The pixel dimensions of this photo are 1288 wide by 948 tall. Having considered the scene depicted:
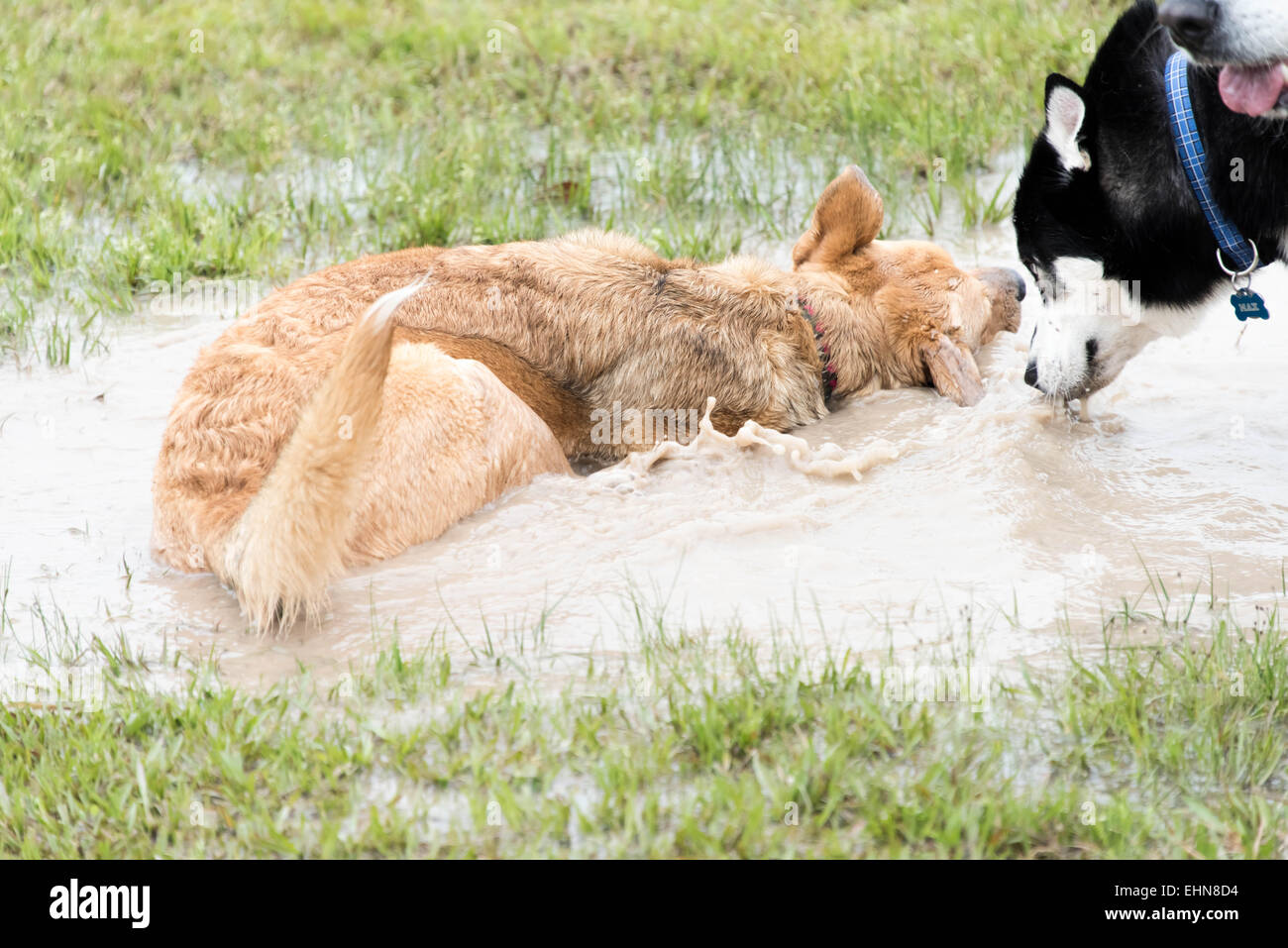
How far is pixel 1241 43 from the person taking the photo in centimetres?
335

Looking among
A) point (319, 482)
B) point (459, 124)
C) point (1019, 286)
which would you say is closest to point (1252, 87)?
point (1019, 286)

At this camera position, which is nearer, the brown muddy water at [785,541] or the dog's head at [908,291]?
the brown muddy water at [785,541]

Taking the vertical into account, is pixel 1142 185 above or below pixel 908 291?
above

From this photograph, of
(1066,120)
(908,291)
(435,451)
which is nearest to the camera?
(435,451)

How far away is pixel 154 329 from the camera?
5.74m

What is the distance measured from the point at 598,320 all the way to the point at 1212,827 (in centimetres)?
271

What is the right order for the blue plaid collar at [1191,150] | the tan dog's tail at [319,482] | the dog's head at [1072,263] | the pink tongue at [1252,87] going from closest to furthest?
the tan dog's tail at [319,482], the pink tongue at [1252,87], the blue plaid collar at [1191,150], the dog's head at [1072,263]

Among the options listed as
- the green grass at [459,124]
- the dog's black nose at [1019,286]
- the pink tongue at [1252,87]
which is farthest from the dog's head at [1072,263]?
the green grass at [459,124]

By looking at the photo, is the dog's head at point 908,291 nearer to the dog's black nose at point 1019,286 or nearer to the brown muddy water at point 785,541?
the dog's black nose at point 1019,286

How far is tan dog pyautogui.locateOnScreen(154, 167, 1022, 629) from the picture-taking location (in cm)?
336

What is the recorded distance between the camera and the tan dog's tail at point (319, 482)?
129 inches

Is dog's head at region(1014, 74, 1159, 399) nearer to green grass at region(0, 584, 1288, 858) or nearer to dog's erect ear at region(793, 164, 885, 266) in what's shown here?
dog's erect ear at region(793, 164, 885, 266)

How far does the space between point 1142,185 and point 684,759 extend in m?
2.44

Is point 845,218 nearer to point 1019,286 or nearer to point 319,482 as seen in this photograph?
point 1019,286
